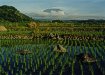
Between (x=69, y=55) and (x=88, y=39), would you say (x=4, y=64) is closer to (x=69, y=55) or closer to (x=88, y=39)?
(x=69, y=55)

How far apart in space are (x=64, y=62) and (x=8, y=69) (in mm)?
6231

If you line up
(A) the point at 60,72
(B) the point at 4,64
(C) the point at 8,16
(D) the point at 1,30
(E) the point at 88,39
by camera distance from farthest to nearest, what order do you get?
(C) the point at 8,16 → (D) the point at 1,30 → (E) the point at 88,39 → (B) the point at 4,64 → (A) the point at 60,72

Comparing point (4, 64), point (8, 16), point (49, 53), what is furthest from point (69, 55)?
Answer: point (8, 16)

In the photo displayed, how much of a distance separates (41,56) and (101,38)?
2183 centimetres

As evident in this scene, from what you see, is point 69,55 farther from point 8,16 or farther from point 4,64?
point 8,16

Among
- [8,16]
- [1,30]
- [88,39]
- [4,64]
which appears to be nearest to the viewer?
[4,64]

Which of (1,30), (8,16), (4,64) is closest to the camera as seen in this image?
(4,64)

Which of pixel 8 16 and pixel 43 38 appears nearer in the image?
pixel 43 38

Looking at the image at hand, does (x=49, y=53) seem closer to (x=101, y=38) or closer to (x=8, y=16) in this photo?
(x=101, y=38)

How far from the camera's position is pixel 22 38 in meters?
54.3

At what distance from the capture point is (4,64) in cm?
2933

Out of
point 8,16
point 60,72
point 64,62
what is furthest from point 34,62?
point 8,16

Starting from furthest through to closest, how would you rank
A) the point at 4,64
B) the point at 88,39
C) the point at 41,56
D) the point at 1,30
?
1. the point at 1,30
2. the point at 88,39
3. the point at 41,56
4. the point at 4,64

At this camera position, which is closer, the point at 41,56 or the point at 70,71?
the point at 70,71
